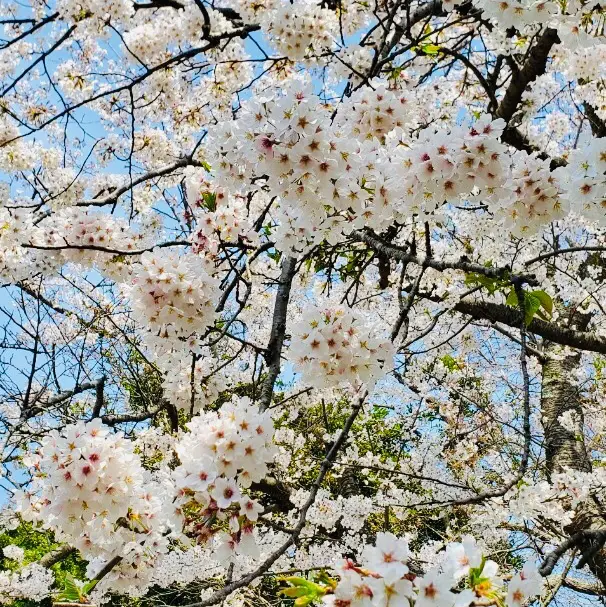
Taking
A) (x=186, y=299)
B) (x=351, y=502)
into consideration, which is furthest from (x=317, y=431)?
(x=186, y=299)

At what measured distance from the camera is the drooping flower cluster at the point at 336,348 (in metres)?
1.96

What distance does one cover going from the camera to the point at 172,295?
2.21m

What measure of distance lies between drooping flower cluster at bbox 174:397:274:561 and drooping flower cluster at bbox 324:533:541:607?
44 centimetres

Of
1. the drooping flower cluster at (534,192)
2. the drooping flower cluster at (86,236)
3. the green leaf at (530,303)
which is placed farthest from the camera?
the drooping flower cluster at (86,236)

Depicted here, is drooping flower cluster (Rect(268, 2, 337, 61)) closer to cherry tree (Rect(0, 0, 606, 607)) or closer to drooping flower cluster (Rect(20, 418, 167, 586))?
cherry tree (Rect(0, 0, 606, 607))

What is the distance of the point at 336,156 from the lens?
1.82 metres

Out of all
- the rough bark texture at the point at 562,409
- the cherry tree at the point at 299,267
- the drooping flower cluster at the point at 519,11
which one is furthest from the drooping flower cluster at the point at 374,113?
the rough bark texture at the point at 562,409

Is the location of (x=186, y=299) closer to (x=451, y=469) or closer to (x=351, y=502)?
(x=351, y=502)

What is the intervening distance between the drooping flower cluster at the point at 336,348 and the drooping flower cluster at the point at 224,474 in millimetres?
381

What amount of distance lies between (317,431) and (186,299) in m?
6.57

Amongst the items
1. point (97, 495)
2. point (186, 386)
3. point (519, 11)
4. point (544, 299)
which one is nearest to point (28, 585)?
point (186, 386)

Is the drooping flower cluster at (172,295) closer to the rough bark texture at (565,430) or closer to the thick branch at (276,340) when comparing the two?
the thick branch at (276,340)

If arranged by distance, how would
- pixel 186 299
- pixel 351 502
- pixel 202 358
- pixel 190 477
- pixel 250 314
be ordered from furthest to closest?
pixel 250 314 → pixel 351 502 → pixel 202 358 → pixel 186 299 → pixel 190 477

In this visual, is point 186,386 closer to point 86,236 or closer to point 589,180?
point 86,236
